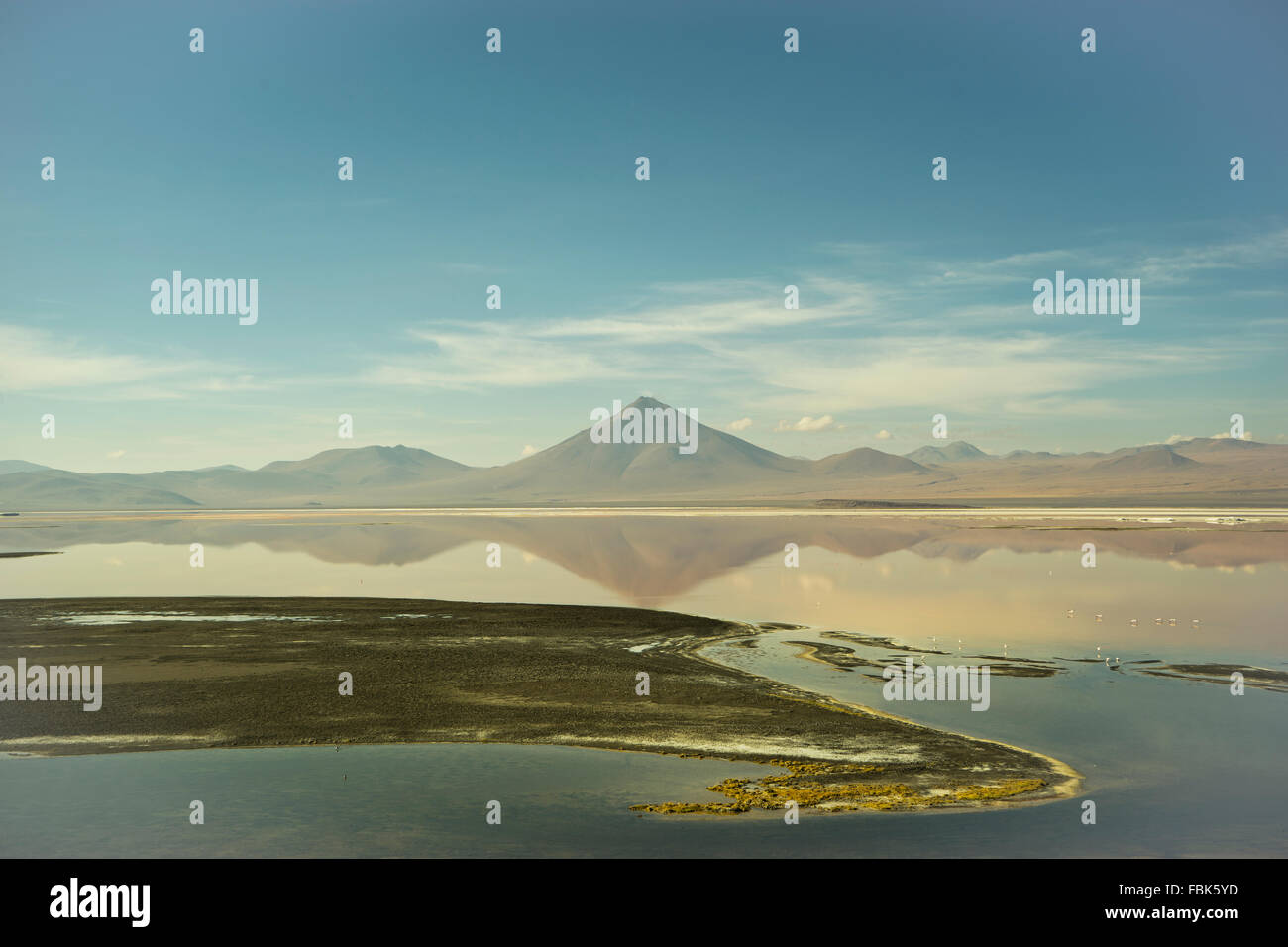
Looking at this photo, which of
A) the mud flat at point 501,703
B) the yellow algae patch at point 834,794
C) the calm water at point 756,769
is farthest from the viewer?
the mud flat at point 501,703

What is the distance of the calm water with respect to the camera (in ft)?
43.6

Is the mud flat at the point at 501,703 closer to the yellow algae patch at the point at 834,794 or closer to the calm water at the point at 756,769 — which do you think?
the yellow algae patch at the point at 834,794

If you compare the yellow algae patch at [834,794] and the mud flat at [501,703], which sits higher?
the mud flat at [501,703]

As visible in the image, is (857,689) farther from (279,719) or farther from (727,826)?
(279,719)

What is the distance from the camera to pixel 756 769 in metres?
16.5

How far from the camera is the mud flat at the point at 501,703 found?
16.0 metres

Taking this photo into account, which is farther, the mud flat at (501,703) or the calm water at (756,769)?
the mud flat at (501,703)

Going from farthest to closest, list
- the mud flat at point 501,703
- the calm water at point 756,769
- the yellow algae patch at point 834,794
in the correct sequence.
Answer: the mud flat at point 501,703
the yellow algae patch at point 834,794
the calm water at point 756,769

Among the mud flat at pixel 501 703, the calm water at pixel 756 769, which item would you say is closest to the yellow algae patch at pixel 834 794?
the mud flat at pixel 501 703

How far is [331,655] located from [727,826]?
54.7 ft

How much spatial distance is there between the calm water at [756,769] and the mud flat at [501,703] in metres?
0.90

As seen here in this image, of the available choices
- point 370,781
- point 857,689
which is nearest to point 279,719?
point 370,781

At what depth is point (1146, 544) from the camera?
220 feet

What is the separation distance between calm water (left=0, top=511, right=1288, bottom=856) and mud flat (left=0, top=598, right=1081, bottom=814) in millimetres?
905
